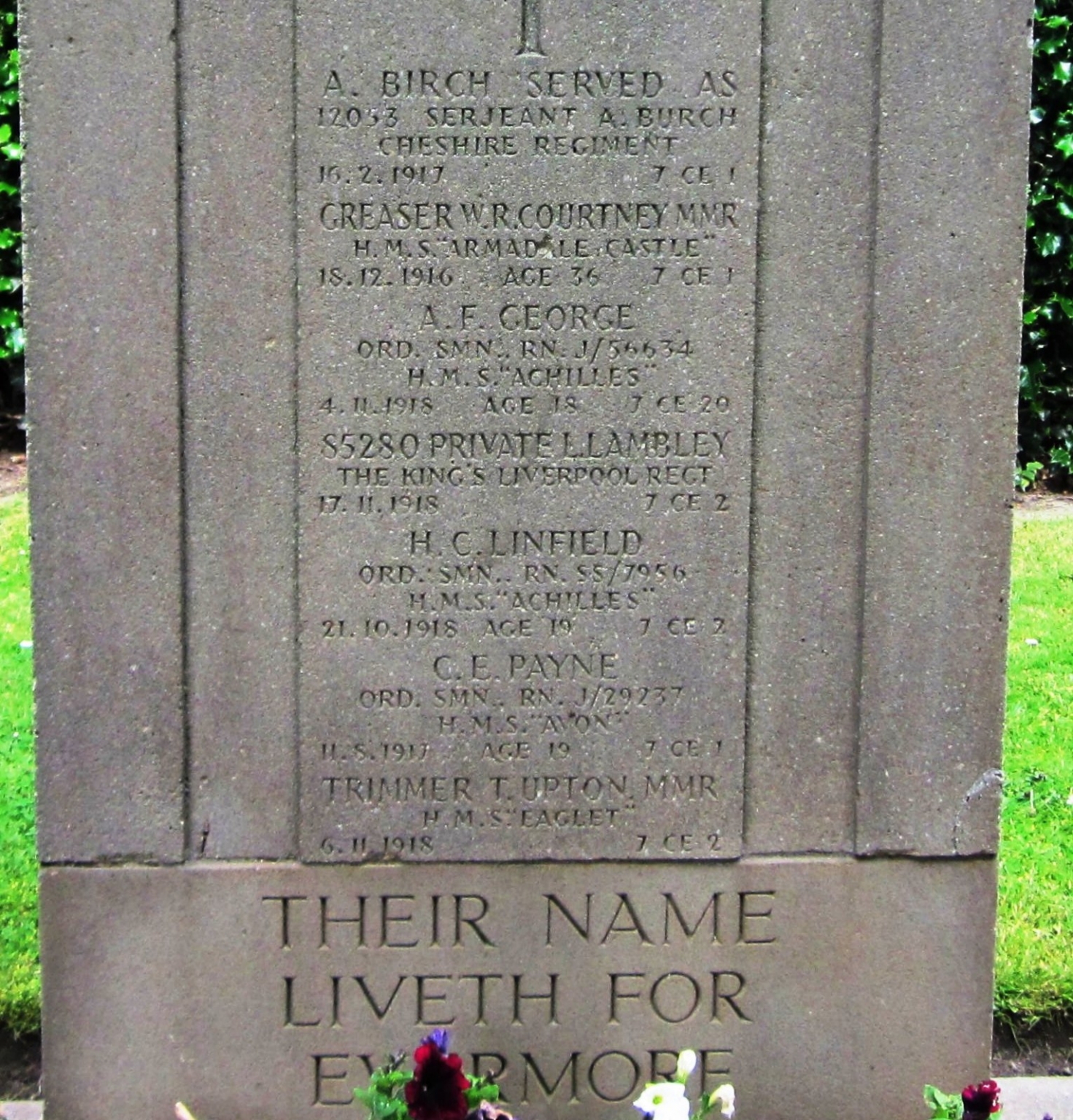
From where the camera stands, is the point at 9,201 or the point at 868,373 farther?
the point at 9,201

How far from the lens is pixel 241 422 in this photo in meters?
3.08

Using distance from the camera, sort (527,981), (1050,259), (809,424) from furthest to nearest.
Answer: (1050,259) → (527,981) → (809,424)

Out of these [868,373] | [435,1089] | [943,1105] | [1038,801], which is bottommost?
[943,1105]

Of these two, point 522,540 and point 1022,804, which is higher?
point 522,540

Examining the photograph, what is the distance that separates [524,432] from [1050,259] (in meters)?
5.54

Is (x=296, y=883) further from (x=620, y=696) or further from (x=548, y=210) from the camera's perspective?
(x=548, y=210)

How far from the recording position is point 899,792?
3254 millimetres

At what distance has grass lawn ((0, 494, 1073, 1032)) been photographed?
12.7ft

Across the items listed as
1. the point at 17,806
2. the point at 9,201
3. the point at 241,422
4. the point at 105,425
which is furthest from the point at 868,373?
the point at 9,201

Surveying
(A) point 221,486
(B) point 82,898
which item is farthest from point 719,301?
(B) point 82,898

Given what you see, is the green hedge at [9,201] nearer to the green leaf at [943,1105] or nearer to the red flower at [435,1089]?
the red flower at [435,1089]

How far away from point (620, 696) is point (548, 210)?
100 centimetres

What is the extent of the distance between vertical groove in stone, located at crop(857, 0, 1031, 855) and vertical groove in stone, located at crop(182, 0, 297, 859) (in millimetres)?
1187

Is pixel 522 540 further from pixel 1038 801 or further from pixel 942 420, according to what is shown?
pixel 1038 801
